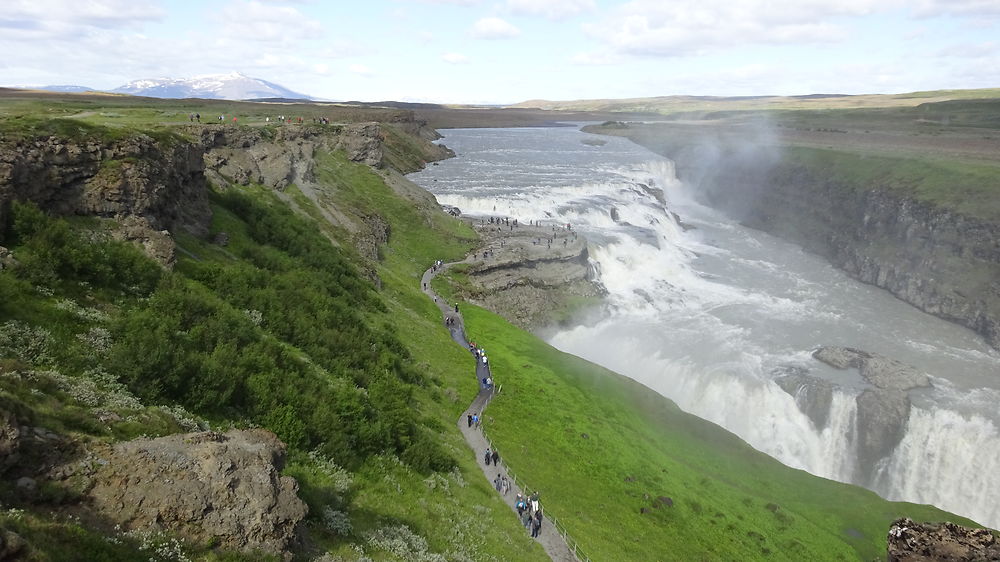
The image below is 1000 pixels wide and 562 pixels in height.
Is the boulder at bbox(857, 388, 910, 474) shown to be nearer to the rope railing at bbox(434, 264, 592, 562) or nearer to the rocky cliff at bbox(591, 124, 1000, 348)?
the rocky cliff at bbox(591, 124, 1000, 348)

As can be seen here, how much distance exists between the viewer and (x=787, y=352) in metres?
58.9

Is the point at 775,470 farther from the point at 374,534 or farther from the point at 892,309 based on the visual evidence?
the point at 892,309

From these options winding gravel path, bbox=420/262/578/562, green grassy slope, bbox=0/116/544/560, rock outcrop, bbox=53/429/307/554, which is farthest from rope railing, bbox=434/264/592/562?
rock outcrop, bbox=53/429/307/554

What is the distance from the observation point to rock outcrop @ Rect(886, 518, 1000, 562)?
11727 mm

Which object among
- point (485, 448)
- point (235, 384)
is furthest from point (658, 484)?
point (235, 384)

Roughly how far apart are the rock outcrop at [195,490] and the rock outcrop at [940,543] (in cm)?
1386

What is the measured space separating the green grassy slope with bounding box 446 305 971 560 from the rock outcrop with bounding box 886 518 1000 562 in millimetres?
16105

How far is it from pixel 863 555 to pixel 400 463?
93.8 ft

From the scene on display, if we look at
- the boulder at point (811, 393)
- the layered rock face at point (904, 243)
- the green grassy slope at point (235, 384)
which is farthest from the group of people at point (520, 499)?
the layered rock face at point (904, 243)

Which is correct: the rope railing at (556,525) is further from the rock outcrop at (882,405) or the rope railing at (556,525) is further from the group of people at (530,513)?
the rock outcrop at (882,405)

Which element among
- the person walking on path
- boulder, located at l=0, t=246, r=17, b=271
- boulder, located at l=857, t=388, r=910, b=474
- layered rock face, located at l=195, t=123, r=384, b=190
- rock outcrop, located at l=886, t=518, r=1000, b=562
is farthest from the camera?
layered rock face, located at l=195, t=123, r=384, b=190

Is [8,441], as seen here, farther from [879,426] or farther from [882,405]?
[882,405]

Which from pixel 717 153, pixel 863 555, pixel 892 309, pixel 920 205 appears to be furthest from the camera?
pixel 717 153

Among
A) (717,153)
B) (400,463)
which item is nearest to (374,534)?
(400,463)
